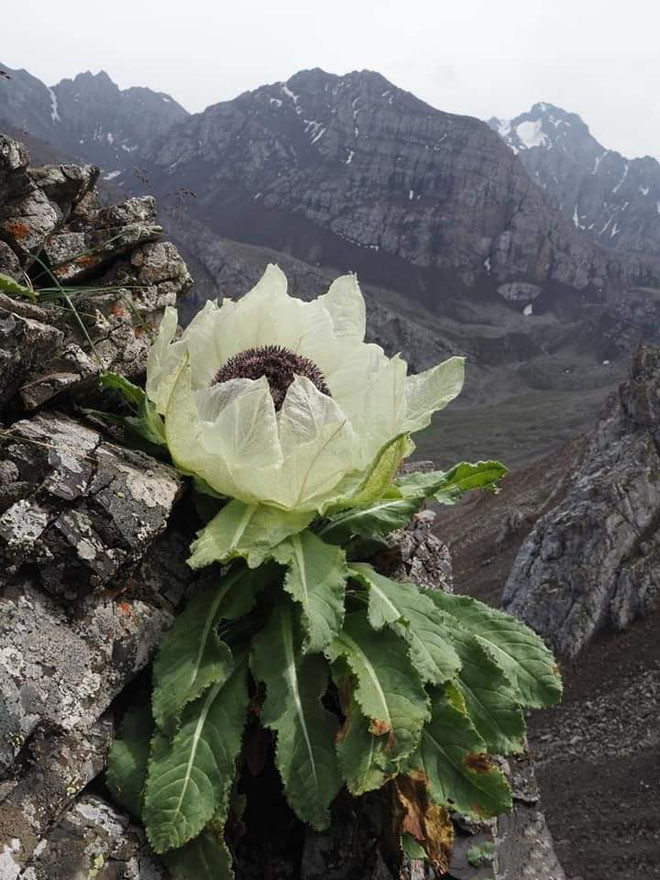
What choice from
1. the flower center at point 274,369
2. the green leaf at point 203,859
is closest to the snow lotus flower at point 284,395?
the flower center at point 274,369

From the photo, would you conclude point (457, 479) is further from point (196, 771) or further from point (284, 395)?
point (196, 771)

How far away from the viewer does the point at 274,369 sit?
9.70ft

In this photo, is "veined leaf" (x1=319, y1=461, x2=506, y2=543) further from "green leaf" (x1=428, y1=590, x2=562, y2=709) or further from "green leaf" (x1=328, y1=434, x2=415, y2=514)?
"green leaf" (x1=428, y1=590, x2=562, y2=709)

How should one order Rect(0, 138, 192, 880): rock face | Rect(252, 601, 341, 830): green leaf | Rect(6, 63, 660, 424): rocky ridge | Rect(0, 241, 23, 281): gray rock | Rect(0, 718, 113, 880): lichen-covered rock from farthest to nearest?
Rect(6, 63, 660, 424): rocky ridge → Rect(0, 241, 23, 281): gray rock → Rect(252, 601, 341, 830): green leaf → Rect(0, 138, 192, 880): rock face → Rect(0, 718, 113, 880): lichen-covered rock

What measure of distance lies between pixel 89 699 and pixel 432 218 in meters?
199

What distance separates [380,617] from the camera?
2.39m

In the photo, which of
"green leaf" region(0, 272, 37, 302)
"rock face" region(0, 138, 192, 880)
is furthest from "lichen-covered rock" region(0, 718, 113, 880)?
"green leaf" region(0, 272, 37, 302)

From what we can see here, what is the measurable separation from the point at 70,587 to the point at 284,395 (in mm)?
1085

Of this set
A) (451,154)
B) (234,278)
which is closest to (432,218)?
(451,154)

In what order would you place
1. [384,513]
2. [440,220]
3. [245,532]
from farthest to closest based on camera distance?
1. [440,220]
2. [384,513]
3. [245,532]

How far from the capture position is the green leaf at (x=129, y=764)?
2.26m

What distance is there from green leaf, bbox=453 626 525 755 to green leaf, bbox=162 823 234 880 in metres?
0.94

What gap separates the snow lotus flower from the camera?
2520mm

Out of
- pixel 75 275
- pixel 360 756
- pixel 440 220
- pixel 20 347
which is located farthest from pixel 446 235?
pixel 360 756
